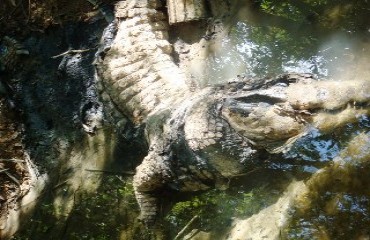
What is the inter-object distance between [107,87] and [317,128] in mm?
1988

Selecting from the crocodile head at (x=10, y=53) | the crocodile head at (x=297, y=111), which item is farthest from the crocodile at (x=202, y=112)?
the crocodile head at (x=10, y=53)

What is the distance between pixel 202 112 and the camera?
2.74m

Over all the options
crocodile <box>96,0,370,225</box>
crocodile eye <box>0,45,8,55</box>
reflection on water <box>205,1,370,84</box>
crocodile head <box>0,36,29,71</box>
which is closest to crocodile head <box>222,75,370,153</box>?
crocodile <box>96,0,370,225</box>

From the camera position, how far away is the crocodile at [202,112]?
7.99ft

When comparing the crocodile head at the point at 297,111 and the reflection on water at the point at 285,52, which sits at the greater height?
the reflection on water at the point at 285,52

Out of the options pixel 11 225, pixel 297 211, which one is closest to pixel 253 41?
pixel 297 211

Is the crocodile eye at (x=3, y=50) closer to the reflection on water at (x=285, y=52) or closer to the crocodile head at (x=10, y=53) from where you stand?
the crocodile head at (x=10, y=53)

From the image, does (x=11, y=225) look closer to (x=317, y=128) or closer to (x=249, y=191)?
(x=249, y=191)

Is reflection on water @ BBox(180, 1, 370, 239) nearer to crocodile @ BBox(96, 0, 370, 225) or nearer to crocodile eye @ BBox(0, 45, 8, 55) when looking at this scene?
crocodile @ BBox(96, 0, 370, 225)

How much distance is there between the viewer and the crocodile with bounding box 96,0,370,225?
2.44m

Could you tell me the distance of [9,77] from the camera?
14.4 feet

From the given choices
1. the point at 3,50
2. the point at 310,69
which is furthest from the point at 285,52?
the point at 3,50

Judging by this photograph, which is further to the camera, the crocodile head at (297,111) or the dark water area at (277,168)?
the crocodile head at (297,111)

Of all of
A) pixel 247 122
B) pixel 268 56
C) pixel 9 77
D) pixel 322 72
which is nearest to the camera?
pixel 247 122
